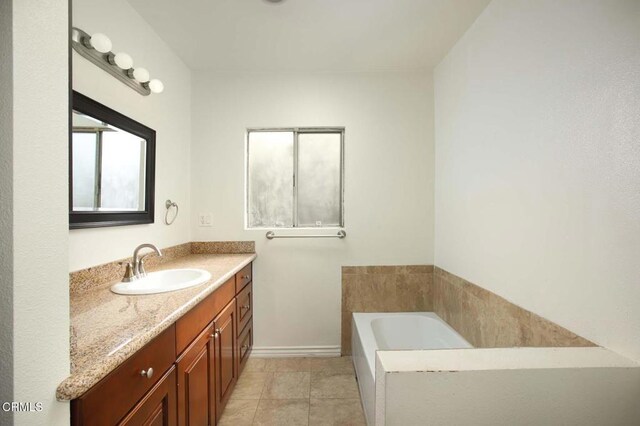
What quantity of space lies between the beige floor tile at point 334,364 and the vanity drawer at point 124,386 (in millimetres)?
1439

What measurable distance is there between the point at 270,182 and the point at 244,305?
1.08 meters

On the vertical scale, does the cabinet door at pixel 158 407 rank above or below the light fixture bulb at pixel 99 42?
below

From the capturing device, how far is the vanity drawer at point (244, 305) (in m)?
1.87

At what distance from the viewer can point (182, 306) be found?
101 cm

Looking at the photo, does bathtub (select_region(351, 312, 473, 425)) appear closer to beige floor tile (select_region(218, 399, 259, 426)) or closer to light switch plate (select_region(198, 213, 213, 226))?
beige floor tile (select_region(218, 399, 259, 426))

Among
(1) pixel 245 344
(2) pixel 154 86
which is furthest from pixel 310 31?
(1) pixel 245 344

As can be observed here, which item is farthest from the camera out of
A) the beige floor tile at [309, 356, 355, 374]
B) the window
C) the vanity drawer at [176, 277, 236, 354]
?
the window

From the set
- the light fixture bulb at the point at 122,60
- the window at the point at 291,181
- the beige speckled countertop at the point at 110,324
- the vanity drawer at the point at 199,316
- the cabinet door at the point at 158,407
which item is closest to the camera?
the beige speckled countertop at the point at 110,324

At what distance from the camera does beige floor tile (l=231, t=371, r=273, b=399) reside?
1798mm

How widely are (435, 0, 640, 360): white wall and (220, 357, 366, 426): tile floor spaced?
120 cm

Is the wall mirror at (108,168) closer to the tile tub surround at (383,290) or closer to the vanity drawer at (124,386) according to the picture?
the vanity drawer at (124,386)

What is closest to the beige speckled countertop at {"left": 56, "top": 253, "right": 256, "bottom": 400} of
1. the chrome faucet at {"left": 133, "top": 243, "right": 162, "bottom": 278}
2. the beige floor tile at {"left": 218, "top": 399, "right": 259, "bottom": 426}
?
the chrome faucet at {"left": 133, "top": 243, "right": 162, "bottom": 278}

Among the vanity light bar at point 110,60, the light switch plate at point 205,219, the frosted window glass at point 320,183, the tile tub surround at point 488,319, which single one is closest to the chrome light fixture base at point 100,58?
the vanity light bar at point 110,60

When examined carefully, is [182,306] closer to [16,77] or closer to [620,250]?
[16,77]
